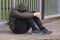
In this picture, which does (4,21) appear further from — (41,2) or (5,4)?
(41,2)

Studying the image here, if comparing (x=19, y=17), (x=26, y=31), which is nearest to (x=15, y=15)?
(x=19, y=17)

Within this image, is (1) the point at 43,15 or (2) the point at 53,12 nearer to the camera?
(1) the point at 43,15

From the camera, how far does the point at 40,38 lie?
17.6 ft

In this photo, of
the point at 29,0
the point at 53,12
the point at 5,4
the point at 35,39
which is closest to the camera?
the point at 35,39

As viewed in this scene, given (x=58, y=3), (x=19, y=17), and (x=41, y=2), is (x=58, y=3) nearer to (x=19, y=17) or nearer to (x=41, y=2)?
(x=41, y=2)

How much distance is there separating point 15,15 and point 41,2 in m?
3.74

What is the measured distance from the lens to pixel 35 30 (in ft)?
19.2

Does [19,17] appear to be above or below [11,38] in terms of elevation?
above

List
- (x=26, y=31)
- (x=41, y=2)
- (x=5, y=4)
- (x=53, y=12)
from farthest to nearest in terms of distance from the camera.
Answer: (x=53, y=12) → (x=41, y=2) → (x=5, y=4) → (x=26, y=31)

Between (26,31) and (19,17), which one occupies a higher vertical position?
(19,17)

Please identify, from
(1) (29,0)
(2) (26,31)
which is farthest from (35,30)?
(1) (29,0)

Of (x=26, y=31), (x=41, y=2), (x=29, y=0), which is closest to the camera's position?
(x=26, y=31)

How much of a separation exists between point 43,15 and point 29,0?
4.14 ft

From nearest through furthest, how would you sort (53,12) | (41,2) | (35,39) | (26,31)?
(35,39) → (26,31) → (41,2) → (53,12)
